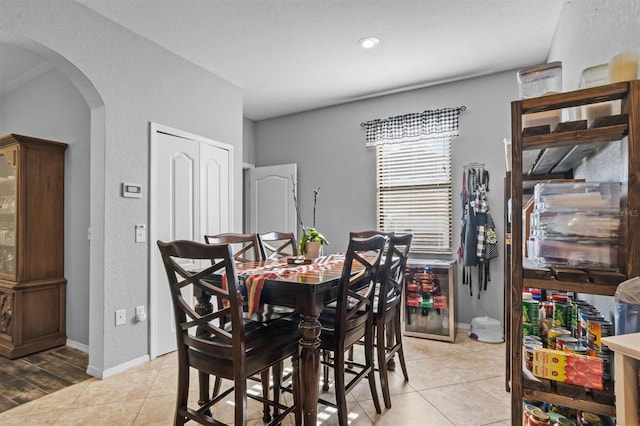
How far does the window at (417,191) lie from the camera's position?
3.89 meters

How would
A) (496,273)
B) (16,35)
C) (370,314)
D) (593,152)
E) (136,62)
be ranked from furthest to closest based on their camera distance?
(496,273), (136,62), (16,35), (370,314), (593,152)

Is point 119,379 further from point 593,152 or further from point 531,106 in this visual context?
point 593,152

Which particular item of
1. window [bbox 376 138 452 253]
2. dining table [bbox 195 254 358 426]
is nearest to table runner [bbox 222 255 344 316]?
dining table [bbox 195 254 358 426]

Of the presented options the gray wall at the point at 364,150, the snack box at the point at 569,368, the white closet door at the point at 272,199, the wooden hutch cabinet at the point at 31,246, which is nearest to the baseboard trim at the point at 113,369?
the wooden hutch cabinet at the point at 31,246

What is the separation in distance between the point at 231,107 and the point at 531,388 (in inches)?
146

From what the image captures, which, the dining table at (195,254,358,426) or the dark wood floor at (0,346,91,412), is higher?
the dining table at (195,254,358,426)

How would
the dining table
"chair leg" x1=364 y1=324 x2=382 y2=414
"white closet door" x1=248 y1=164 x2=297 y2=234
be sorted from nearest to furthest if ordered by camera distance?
the dining table, "chair leg" x1=364 y1=324 x2=382 y2=414, "white closet door" x1=248 y1=164 x2=297 y2=234

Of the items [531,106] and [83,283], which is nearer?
[531,106]

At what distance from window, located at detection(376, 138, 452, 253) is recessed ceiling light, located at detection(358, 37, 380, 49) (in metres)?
1.31

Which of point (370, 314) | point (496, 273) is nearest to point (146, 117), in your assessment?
point (370, 314)

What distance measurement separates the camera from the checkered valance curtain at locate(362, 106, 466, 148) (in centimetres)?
382

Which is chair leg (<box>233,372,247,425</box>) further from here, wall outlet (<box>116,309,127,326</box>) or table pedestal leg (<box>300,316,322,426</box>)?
wall outlet (<box>116,309,127,326</box>)

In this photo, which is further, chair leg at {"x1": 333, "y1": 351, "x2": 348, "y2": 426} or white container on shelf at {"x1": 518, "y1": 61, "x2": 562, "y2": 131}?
chair leg at {"x1": 333, "y1": 351, "x2": 348, "y2": 426}

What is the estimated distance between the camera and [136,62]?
9.48 ft
